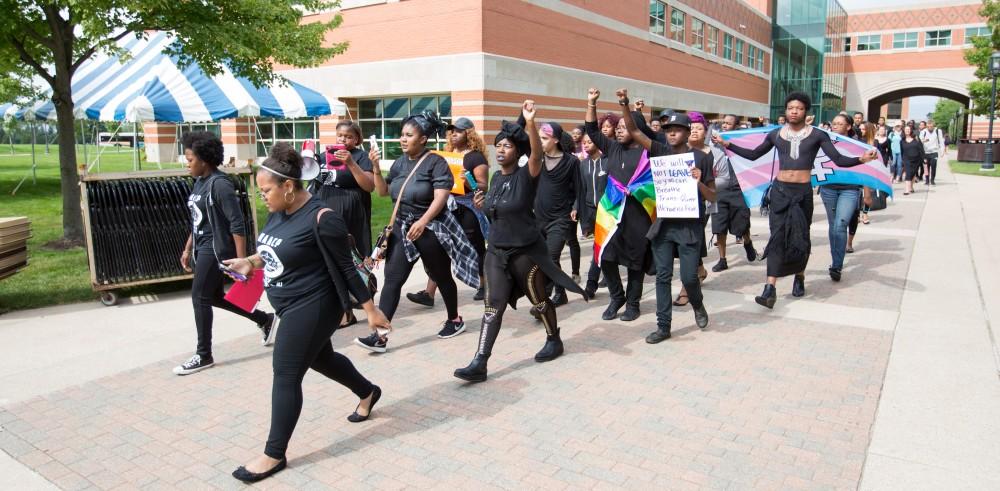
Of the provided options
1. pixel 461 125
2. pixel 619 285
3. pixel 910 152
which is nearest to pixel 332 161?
pixel 461 125

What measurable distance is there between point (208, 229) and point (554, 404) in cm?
284

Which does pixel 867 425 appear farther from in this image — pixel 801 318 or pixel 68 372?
pixel 68 372

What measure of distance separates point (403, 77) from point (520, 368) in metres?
20.4

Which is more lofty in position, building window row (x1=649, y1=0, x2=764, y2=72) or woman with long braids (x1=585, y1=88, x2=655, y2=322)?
building window row (x1=649, y1=0, x2=764, y2=72)

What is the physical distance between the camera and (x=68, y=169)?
11211 millimetres

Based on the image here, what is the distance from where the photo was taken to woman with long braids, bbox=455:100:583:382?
203 inches

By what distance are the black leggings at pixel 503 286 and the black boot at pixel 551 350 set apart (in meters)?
0.32

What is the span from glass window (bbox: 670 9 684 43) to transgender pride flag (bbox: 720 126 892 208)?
2941 centimetres

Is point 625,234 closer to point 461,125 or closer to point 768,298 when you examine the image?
point 768,298

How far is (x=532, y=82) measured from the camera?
82.4 ft

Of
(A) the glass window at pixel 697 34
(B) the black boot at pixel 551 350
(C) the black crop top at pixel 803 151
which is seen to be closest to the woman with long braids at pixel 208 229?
(B) the black boot at pixel 551 350

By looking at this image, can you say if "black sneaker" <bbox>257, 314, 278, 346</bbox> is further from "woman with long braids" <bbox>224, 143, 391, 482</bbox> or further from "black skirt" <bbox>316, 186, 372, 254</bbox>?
"woman with long braids" <bbox>224, 143, 391, 482</bbox>

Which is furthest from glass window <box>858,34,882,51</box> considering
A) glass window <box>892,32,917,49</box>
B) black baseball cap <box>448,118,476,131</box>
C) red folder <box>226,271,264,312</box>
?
red folder <box>226,271,264,312</box>

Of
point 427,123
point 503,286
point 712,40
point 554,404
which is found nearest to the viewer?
point 554,404
